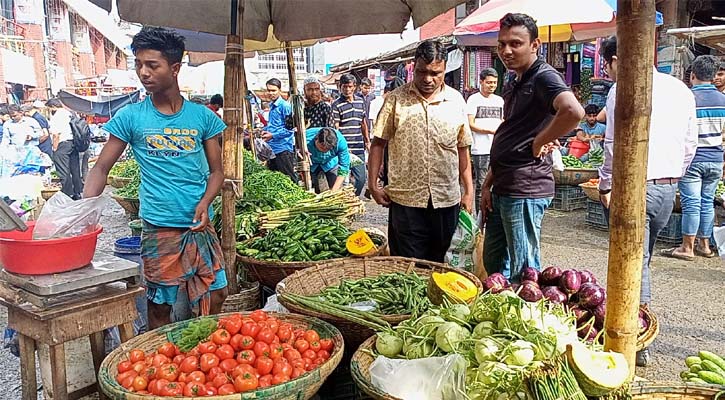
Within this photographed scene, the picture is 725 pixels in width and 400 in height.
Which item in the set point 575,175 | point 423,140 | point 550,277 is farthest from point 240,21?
point 575,175

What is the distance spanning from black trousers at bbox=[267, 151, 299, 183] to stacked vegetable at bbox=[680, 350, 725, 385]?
22.4ft

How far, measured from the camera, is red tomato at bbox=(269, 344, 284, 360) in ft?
8.54

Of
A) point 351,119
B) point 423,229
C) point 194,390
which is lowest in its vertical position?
point 194,390

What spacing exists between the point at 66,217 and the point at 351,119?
674cm

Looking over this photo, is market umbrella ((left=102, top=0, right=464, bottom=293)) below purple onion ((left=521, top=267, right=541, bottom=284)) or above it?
above

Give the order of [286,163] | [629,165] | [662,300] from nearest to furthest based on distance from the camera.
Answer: [629,165], [662,300], [286,163]

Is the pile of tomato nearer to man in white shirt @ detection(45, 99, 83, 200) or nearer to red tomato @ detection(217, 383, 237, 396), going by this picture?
red tomato @ detection(217, 383, 237, 396)

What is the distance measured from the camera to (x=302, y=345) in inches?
106

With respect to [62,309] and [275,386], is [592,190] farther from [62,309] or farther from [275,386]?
[62,309]

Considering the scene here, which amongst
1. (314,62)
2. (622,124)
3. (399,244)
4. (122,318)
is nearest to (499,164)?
(399,244)

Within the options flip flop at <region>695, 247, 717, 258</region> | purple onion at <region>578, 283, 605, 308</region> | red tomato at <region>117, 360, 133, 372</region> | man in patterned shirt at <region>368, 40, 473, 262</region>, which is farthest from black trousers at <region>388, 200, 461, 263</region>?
flip flop at <region>695, 247, 717, 258</region>

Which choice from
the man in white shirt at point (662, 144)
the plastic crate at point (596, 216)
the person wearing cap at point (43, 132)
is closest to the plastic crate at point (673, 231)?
the plastic crate at point (596, 216)

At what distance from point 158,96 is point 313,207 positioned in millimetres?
2771

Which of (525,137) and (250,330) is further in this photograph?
(525,137)
